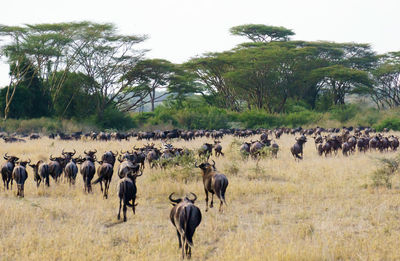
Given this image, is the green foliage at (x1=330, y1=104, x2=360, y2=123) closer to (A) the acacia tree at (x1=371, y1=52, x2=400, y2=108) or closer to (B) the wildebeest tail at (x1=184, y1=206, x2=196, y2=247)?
(A) the acacia tree at (x1=371, y1=52, x2=400, y2=108)

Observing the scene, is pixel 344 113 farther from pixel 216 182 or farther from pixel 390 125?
pixel 216 182

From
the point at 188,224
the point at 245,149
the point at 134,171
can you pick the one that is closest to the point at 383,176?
the point at 245,149

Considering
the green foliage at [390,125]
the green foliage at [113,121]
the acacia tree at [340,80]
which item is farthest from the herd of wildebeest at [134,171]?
the acacia tree at [340,80]

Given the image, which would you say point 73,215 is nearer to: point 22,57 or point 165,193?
point 165,193

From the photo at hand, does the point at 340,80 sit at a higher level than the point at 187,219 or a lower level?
higher

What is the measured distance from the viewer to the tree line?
137ft

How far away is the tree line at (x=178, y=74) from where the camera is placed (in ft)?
137

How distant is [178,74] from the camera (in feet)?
169

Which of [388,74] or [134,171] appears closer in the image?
[134,171]

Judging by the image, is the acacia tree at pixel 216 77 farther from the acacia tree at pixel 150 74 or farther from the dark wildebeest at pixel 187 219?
the dark wildebeest at pixel 187 219

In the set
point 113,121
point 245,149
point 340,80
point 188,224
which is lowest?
point 245,149

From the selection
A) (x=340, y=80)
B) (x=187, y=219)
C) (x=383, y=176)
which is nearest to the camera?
(x=187, y=219)

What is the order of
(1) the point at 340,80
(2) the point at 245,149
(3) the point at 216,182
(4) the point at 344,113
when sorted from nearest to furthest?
(3) the point at 216,182, (2) the point at 245,149, (4) the point at 344,113, (1) the point at 340,80

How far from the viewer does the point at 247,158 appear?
1734 centimetres
